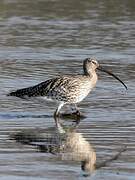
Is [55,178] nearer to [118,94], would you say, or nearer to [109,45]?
[118,94]

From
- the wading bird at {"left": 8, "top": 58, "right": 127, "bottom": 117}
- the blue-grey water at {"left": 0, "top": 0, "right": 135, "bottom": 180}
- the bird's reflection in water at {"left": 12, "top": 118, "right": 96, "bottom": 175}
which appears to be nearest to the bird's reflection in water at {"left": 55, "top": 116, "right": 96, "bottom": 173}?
the bird's reflection in water at {"left": 12, "top": 118, "right": 96, "bottom": 175}

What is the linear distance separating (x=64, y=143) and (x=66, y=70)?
22.0 feet

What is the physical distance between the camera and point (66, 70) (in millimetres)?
19812

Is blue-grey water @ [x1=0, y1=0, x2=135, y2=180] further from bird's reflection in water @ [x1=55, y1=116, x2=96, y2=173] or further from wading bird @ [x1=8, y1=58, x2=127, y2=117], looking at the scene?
wading bird @ [x1=8, y1=58, x2=127, y2=117]

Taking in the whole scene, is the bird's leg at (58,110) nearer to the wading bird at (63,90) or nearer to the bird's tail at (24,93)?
the wading bird at (63,90)

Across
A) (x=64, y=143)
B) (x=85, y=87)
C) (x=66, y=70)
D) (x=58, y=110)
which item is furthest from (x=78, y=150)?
(x=66, y=70)

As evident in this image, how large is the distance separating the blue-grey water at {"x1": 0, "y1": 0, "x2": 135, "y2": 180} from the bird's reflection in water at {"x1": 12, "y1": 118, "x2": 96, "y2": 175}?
0.38 feet

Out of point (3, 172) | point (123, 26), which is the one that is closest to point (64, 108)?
point (3, 172)

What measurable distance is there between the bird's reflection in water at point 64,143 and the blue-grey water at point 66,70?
0.12 m

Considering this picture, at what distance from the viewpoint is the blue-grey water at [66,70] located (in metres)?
11.8

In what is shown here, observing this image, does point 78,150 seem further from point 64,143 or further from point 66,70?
point 66,70

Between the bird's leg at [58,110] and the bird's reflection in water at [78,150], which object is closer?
the bird's reflection in water at [78,150]

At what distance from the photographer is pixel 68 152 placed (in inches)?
493

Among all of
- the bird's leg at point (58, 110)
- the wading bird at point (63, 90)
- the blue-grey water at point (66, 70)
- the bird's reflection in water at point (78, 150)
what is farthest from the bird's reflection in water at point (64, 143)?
the wading bird at point (63, 90)
